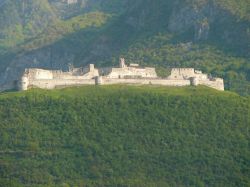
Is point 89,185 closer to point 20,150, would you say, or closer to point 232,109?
point 20,150

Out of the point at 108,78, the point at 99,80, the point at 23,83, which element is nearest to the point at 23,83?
the point at 23,83

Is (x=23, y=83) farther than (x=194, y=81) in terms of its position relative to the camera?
No

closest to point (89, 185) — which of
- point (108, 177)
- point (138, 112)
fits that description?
point (108, 177)

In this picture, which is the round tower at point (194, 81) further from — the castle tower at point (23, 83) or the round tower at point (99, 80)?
the castle tower at point (23, 83)

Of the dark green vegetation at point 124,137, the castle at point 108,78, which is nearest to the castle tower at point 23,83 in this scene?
the castle at point 108,78

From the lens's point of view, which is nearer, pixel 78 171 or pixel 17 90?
pixel 78 171

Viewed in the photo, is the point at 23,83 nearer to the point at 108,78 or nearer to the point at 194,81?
the point at 108,78
